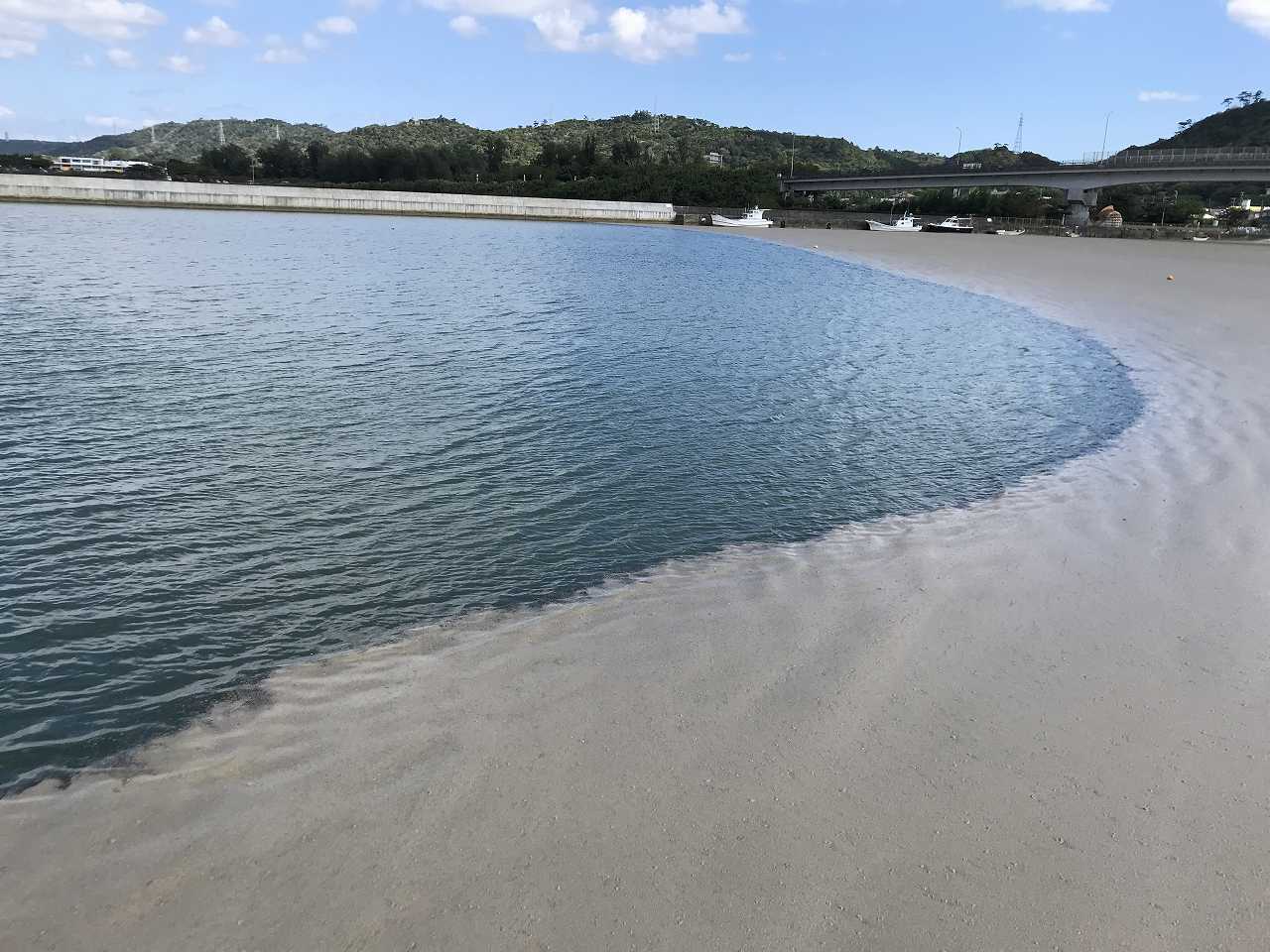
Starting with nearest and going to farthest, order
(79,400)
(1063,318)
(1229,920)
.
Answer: (1229,920), (79,400), (1063,318)

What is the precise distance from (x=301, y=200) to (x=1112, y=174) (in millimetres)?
82180

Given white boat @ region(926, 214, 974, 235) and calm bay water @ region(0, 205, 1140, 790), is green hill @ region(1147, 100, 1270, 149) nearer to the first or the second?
white boat @ region(926, 214, 974, 235)

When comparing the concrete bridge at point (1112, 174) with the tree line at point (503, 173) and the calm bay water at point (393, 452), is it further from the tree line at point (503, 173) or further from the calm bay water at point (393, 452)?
the calm bay water at point (393, 452)

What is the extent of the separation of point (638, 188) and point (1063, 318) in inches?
4080

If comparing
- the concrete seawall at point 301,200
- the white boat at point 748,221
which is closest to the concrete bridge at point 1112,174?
the white boat at point 748,221

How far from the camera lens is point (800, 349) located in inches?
739

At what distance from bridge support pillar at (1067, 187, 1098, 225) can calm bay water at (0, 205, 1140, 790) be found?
231ft

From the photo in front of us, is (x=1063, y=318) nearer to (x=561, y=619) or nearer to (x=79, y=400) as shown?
(x=561, y=619)

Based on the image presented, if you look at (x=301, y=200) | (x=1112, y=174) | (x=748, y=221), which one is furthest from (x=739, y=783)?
(x=748, y=221)

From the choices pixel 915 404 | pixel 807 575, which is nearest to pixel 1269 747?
pixel 807 575

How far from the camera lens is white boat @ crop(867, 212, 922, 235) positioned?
85.2 metres

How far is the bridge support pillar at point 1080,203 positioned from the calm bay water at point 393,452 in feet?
231

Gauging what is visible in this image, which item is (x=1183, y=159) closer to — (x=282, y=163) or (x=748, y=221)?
(x=748, y=221)

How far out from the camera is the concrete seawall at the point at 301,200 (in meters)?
74.2
